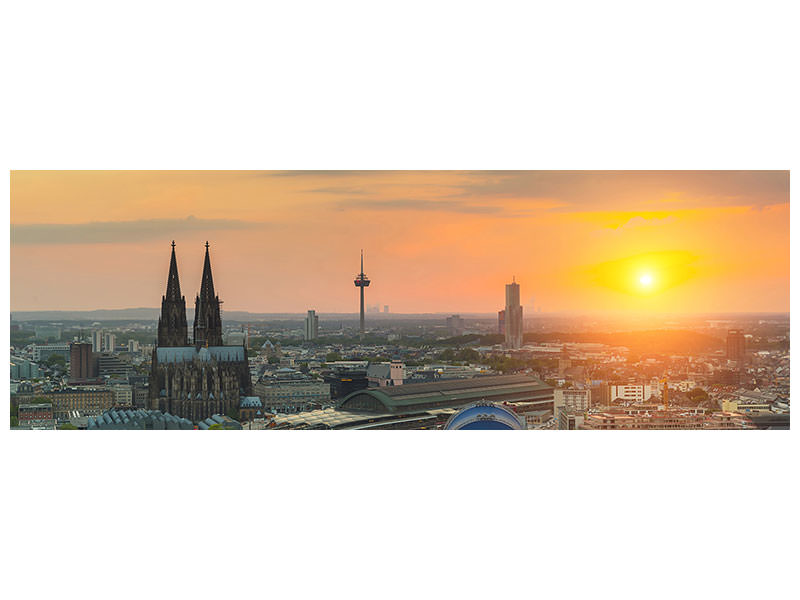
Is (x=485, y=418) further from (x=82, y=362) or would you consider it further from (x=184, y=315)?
(x=82, y=362)

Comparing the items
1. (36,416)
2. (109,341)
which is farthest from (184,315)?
(36,416)

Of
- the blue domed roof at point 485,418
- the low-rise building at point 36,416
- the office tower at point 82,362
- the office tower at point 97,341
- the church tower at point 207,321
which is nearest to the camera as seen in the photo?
the low-rise building at point 36,416

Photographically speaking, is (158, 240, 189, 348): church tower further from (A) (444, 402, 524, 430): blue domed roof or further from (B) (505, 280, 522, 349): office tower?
(B) (505, 280, 522, 349): office tower

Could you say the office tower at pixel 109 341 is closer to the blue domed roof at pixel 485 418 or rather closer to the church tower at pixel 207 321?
the church tower at pixel 207 321

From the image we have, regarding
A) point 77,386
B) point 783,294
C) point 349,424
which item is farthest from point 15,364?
point 783,294

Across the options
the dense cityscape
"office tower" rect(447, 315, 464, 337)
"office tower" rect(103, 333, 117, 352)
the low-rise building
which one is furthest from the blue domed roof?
the low-rise building

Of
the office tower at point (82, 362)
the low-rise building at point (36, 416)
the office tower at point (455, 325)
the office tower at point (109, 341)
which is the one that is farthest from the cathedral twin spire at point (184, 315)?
the office tower at point (455, 325)
